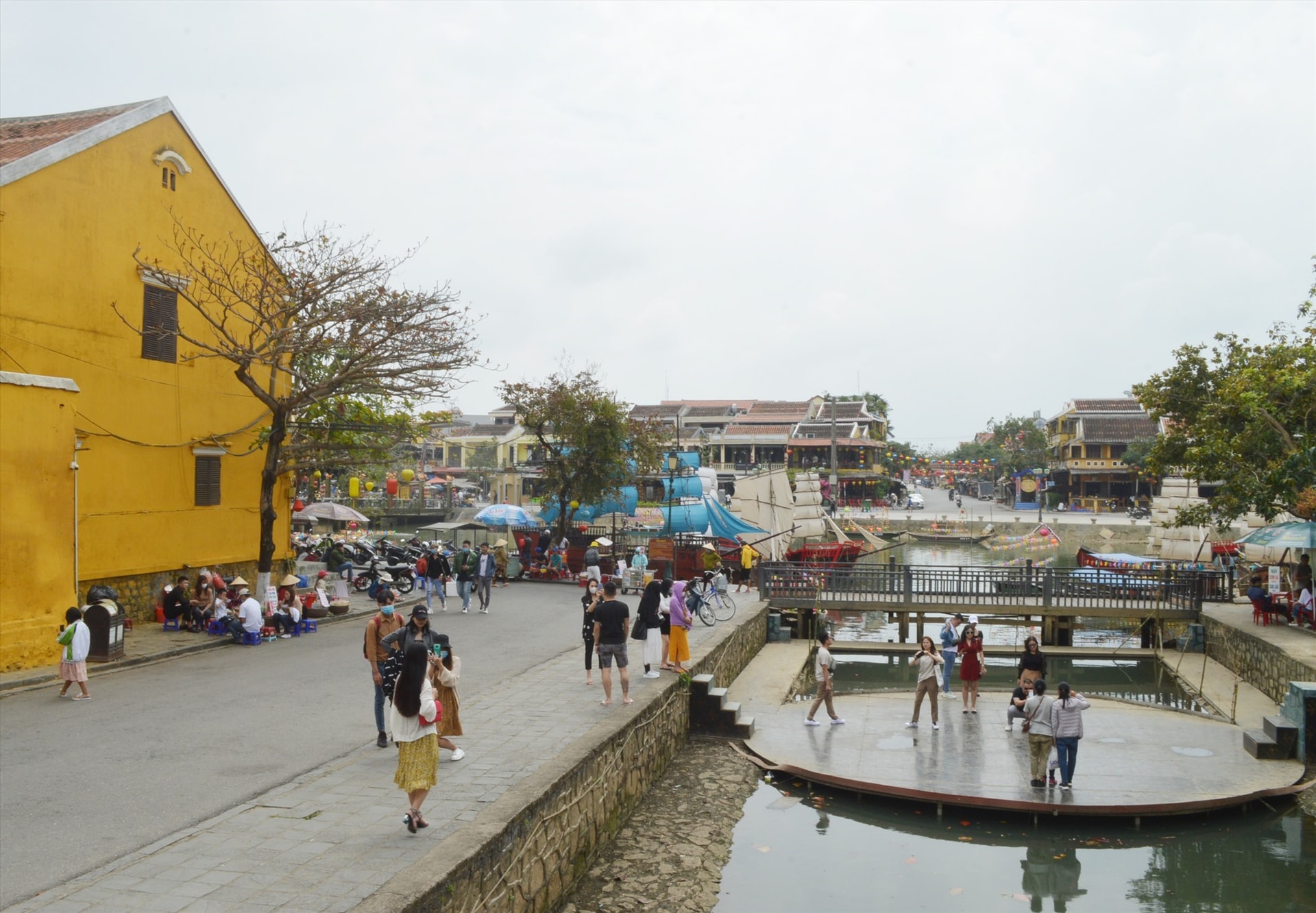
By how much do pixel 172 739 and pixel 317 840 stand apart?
456cm

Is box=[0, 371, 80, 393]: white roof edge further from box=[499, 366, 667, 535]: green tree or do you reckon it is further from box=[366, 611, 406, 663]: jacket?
box=[499, 366, 667, 535]: green tree

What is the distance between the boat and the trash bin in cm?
4975

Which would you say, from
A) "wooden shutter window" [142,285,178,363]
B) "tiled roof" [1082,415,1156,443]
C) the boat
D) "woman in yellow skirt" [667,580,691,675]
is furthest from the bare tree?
"tiled roof" [1082,415,1156,443]

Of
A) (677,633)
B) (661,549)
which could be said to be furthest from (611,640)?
(661,549)

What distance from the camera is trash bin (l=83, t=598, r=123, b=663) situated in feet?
49.5

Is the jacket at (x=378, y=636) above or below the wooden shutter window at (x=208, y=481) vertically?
below

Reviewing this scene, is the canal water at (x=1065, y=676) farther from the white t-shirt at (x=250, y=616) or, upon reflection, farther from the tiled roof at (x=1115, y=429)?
the tiled roof at (x=1115, y=429)

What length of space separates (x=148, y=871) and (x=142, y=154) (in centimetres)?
1610

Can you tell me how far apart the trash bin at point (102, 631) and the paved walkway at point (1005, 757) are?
33.6 ft

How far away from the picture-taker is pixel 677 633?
1449cm

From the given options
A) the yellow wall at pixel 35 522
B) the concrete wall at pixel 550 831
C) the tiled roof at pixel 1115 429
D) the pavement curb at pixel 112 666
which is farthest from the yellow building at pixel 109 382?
the tiled roof at pixel 1115 429

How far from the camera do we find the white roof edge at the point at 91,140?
15.7m

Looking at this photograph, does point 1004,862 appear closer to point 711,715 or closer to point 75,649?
point 711,715

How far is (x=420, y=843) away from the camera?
7.29m
